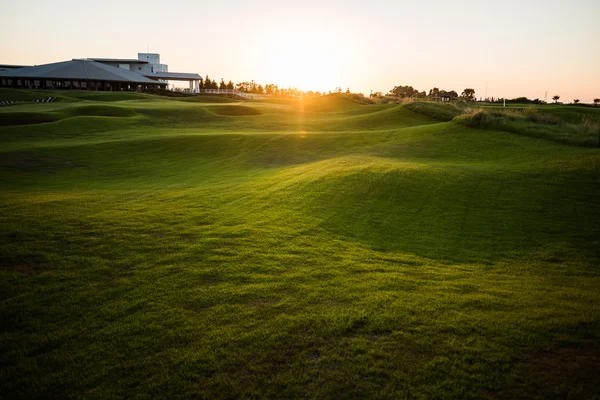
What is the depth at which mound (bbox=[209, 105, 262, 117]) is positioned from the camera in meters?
43.8

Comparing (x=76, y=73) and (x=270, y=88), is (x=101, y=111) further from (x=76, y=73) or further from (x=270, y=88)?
(x=270, y=88)

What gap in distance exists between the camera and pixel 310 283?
692 cm

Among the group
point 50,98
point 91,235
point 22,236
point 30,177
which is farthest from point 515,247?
point 50,98

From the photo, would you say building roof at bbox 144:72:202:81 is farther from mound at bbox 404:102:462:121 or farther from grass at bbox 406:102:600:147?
grass at bbox 406:102:600:147

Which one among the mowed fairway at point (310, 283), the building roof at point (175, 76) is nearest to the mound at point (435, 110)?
the mowed fairway at point (310, 283)

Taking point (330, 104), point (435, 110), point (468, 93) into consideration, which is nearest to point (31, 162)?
point (435, 110)

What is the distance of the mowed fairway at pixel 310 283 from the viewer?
470 centimetres

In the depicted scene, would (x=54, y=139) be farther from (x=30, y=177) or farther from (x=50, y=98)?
(x=50, y=98)

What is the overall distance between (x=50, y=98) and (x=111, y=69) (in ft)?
120

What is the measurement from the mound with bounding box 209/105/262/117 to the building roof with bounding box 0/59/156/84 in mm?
42765

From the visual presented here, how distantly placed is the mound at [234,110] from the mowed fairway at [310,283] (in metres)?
29.0

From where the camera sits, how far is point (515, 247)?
884 centimetres

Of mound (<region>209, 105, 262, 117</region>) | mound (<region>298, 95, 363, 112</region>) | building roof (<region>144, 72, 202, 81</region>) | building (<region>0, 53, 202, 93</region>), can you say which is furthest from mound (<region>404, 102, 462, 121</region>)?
building roof (<region>144, 72, 202, 81</region>)

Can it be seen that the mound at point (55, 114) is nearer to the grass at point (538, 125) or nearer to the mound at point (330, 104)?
the mound at point (330, 104)
